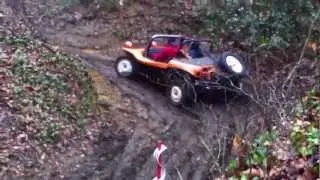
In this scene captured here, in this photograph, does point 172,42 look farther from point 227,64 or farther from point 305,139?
point 305,139

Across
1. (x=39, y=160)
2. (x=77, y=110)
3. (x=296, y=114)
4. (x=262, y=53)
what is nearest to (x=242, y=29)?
(x=262, y=53)

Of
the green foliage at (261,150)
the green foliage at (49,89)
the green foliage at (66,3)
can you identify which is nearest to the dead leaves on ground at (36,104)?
the green foliage at (49,89)

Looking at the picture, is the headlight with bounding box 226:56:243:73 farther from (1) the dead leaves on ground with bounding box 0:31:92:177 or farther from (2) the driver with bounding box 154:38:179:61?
(1) the dead leaves on ground with bounding box 0:31:92:177

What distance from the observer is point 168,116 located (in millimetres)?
10836

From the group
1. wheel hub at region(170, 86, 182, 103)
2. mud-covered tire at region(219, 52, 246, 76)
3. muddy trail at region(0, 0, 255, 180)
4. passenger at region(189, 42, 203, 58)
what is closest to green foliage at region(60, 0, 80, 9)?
muddy trail at region(0, 0, 255, 180)

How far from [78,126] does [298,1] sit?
5.70 m

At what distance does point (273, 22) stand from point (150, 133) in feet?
14.1

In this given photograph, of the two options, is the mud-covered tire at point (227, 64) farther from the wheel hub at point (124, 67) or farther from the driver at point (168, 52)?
the wheel hub at point (124, 67)

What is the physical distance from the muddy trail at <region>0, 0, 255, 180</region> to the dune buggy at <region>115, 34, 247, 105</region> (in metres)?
0.27

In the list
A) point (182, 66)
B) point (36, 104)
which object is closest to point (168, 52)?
point (182, 66)

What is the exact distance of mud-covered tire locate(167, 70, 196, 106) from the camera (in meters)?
11.0

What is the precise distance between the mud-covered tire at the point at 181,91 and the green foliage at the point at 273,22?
2266mm

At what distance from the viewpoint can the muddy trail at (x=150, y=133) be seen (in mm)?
8875

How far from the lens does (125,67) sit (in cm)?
1238
